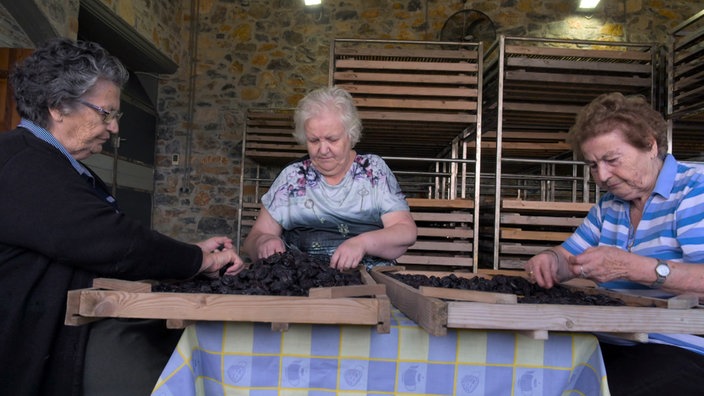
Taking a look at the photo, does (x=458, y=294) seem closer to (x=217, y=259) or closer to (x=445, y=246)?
(x=217, y=259)

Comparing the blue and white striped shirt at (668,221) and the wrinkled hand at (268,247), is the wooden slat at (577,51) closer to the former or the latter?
the blue and white striped shirt at (668,221)

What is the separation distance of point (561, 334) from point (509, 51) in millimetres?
3507

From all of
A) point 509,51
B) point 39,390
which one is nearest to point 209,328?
point 39,390

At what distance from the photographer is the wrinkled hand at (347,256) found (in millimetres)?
2295

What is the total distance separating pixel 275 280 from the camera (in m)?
1.74

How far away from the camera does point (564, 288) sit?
2172mm

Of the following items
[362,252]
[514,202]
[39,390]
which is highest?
[514,202]

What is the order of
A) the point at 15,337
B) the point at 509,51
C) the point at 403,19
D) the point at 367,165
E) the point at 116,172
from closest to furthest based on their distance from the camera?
the point at 15,337, the point at 367,165, the point at 509,51, the point at 116,172, the point at 403,19

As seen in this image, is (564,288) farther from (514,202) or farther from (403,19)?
(403,19)

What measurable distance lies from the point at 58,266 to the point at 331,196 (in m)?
1.43

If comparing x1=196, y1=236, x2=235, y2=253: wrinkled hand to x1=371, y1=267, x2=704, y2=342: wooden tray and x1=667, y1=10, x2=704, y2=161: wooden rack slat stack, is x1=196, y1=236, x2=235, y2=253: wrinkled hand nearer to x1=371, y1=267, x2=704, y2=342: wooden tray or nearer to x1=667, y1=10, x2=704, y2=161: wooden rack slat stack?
x1=371, y1=267, x2=704, y2=342: wooden tray

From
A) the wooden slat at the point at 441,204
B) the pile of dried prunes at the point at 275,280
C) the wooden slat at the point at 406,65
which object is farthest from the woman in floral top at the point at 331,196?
the wooden slat at the point at 441,204

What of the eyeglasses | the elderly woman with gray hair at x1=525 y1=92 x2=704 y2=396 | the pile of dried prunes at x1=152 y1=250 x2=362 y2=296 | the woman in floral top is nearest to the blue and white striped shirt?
the elderly woman with gray hair at x1=525 y1=92 x2=704 y2=396

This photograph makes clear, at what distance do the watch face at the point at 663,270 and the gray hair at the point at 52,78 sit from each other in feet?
6.92
